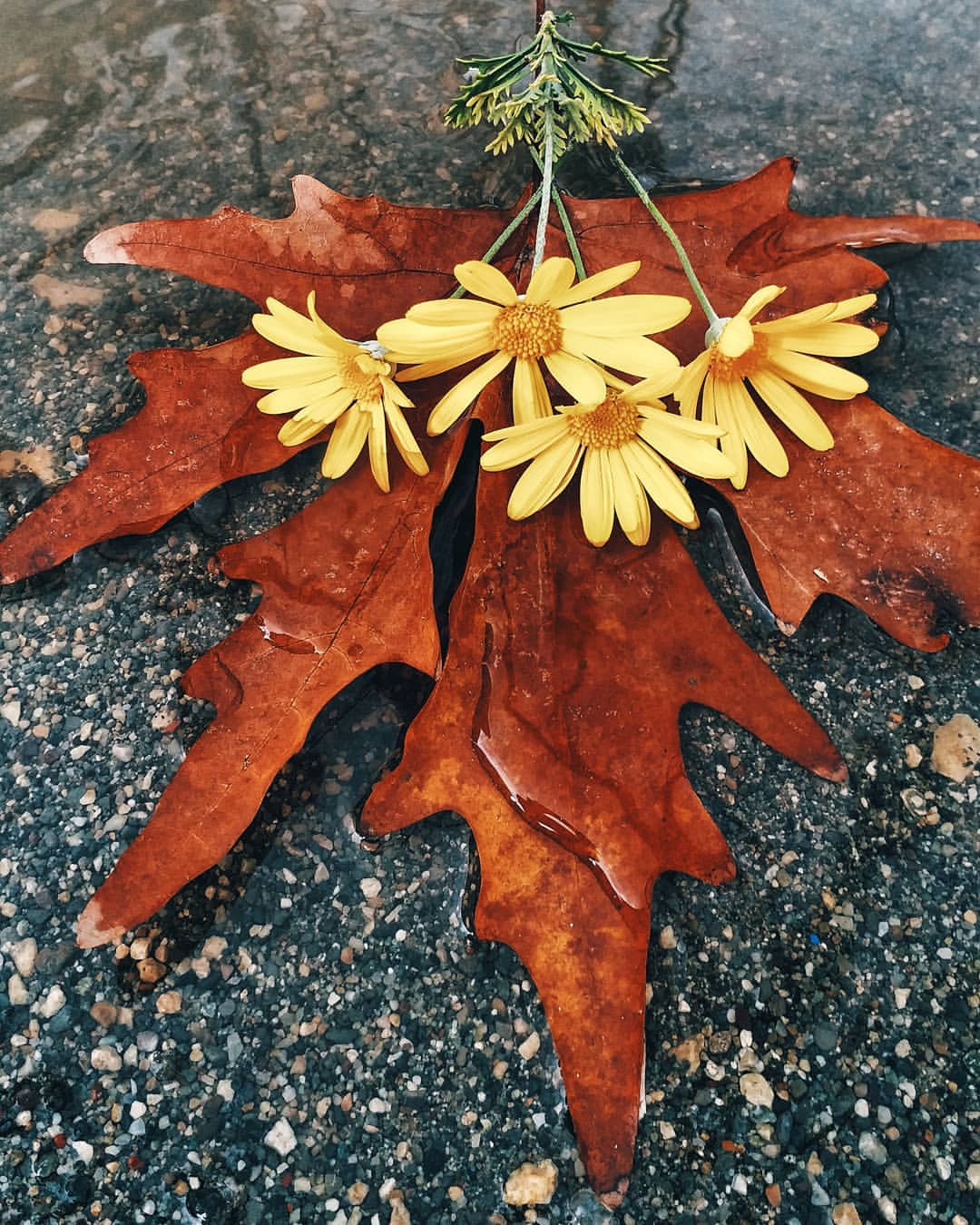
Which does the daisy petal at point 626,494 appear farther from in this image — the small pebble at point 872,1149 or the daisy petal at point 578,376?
the small pebble at point 872,1149

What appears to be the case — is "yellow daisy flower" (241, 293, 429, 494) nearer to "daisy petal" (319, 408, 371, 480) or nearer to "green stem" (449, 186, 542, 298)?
"daisy petal" (319, 408, 371, 480)

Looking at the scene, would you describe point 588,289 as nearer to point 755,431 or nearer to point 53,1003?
point 755,431

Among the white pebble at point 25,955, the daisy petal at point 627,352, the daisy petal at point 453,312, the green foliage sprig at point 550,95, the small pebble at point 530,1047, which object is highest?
the green foliage sprig at point 550,95

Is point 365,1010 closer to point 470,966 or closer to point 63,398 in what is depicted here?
point 470,966

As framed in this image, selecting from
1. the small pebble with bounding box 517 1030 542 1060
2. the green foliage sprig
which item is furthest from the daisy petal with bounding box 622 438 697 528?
the small pebble with bounding box 517 1030 542 1060

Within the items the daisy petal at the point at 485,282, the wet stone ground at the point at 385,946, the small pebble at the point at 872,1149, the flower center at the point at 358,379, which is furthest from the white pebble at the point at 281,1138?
the daisy petal at the point at 485,282

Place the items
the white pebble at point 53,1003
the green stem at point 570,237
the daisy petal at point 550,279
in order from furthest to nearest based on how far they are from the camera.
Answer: the green stem at point 570,237, the white pebble at point 53,1003, the daisy petal at point 550,279
